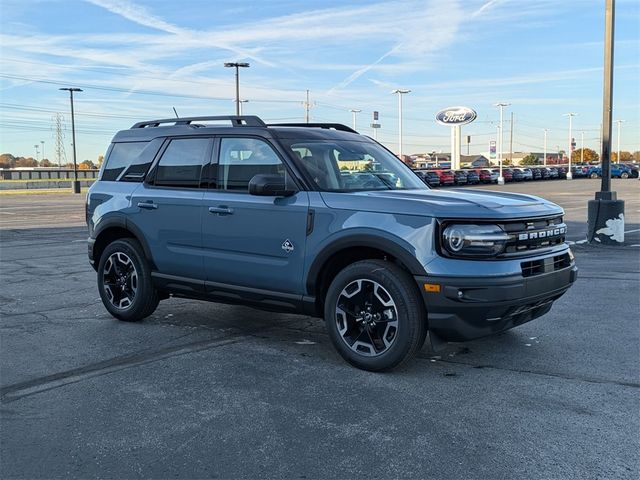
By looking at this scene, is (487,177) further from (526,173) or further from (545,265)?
(545,265)

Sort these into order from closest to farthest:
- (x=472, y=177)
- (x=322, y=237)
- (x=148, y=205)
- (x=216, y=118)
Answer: (x=322, y=237) < (x=216, y=118) < (x=148, y=205) < (x=472, y=177)

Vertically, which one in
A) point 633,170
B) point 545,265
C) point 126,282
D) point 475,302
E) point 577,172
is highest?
point 633,170

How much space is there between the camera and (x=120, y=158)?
6684 millimetres

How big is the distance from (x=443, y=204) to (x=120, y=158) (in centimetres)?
374

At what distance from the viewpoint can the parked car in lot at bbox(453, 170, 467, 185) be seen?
54653 millimetres

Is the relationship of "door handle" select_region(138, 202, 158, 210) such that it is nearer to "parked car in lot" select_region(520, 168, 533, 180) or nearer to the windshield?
the windshield

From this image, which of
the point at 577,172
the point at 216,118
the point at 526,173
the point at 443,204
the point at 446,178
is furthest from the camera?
the point at 577,172

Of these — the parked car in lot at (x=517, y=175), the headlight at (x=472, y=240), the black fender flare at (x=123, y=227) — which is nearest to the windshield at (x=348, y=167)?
the headlight at (x=472, y=240)

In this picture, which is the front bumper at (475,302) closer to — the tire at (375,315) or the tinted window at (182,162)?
the tire at (375,315)

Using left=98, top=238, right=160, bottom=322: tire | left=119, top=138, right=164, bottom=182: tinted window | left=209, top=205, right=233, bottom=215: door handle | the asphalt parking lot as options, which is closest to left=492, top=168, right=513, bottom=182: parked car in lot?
the asphalt parking lot

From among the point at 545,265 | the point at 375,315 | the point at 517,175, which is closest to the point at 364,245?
the point at 375,315

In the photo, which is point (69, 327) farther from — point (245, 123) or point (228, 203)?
point (245, 123)

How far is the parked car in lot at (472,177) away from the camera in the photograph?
5859cm

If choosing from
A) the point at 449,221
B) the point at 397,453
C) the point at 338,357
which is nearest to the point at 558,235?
the point at 449,221
